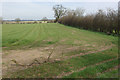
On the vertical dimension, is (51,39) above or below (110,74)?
above

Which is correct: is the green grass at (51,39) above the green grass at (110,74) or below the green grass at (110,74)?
above

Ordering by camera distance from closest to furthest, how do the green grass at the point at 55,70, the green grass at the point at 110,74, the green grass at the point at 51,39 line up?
the green grass at the point at 110,74 → the green grass at the point at 55,70 → the green grass at the point at 51,39

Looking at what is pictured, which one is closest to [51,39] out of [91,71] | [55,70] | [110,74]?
[55,70]

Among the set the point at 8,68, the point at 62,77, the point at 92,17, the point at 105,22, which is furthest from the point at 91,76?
the point at 92,17

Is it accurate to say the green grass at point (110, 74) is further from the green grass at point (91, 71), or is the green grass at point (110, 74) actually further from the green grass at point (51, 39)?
the green grass at point (51, 39)

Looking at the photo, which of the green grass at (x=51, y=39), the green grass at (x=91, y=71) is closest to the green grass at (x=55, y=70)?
the green grass at (x=91, y=71)

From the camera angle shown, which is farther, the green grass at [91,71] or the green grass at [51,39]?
the green grass at [51,39]

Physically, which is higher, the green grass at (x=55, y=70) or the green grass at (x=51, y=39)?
the green grass at (x=51, y=39)

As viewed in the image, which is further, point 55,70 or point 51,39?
point 51,39

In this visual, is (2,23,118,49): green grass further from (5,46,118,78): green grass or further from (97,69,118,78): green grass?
(97,69,118,78): green grass

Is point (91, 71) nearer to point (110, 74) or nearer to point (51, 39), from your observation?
point (110, 74)

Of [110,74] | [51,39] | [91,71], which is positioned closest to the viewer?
[110,74]

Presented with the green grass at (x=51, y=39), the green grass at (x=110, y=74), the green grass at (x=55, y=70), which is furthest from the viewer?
the green grass at (x=51, y=39)

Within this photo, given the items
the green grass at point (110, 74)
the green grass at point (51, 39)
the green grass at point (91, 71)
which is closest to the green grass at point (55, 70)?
the green grass at point (91, 71)
